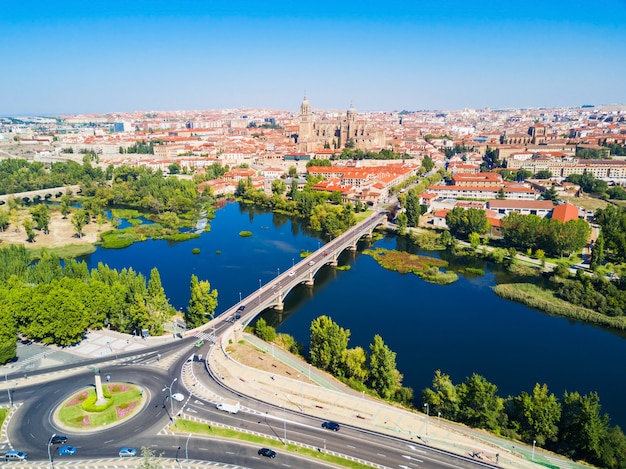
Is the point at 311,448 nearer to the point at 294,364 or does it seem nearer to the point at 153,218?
the point at 294,364

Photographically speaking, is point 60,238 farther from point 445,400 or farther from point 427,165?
point 427,165

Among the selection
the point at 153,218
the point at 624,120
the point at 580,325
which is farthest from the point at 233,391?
the point at 624,120

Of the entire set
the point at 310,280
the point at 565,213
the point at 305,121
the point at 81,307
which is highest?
the point at 305,121

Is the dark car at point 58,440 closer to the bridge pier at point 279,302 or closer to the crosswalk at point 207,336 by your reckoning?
the crosswalk at point 207,336

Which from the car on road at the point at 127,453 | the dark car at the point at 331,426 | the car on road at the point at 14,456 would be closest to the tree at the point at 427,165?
the dark car at the point at 331,426

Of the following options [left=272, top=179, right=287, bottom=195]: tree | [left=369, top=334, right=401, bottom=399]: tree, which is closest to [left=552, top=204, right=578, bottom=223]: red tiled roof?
[left=369, top=334, right=401, bottom=399]: tree

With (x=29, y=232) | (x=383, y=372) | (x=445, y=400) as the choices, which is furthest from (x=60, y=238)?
(x=445, y=400)

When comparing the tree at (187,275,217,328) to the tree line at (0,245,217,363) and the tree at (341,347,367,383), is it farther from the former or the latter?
the tree at (341,347,367,383)
